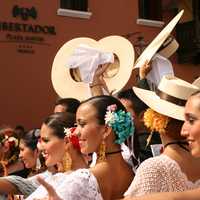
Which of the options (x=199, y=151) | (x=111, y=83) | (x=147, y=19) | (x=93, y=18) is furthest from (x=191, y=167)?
(x=147, y=19)

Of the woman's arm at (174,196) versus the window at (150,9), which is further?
the window at (150,9)

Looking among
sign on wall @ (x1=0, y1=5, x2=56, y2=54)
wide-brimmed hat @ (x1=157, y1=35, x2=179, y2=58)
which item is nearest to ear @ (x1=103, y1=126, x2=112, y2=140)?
wide-brimmed hat @ (x1=157, y1=35, x2=179, y2=58)

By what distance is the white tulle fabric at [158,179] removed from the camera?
8.14 ft

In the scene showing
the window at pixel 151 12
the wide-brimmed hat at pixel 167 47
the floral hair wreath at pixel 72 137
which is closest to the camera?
the floral hair wreath at pixel 72 137

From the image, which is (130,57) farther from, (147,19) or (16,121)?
(147,19)

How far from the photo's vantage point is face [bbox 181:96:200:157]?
234 cm

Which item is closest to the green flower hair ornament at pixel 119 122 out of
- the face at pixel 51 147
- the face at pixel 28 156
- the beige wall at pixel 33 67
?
the face at pixel 51 147

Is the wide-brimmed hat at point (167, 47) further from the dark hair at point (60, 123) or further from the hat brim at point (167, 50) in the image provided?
the dark hair at point (60, 123)

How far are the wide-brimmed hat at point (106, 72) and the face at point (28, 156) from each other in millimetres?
549

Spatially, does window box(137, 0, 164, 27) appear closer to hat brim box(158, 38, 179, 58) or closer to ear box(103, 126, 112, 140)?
hat brim box(158, 38, 179, 58)

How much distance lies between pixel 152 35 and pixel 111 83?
1020cm

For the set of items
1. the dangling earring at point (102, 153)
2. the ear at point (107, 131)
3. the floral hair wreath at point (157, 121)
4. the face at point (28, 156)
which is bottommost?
the face at point (28, 156)

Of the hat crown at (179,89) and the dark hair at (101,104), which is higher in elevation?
the hat crown at (179,89)

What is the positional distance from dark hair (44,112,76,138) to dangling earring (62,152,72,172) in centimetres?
18
